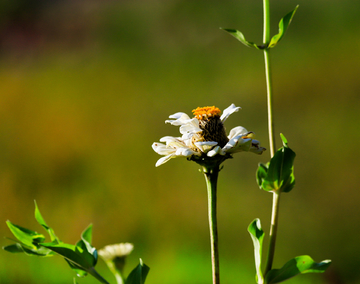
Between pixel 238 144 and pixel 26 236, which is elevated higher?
pixel 238 144

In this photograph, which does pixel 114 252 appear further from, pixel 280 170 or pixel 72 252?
pixel 280 170

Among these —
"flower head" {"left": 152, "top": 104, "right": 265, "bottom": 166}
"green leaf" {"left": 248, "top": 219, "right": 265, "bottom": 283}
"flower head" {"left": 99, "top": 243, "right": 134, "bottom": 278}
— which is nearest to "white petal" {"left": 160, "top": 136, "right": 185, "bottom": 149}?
"flower head" {"left": 152, "top": 104, "right": 265, "bottom": 166}

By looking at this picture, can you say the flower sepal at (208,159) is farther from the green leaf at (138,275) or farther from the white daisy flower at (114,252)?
the white daisy flower at (114,252)

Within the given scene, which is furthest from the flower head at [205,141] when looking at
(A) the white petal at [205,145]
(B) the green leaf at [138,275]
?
(B) the green leaf at [138,275]

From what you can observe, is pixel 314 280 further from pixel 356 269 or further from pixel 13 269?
pixel 13 269

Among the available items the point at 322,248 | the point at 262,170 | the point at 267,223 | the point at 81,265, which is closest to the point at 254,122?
the point at 267,223

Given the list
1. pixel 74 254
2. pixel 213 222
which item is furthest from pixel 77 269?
pixel 213 222
